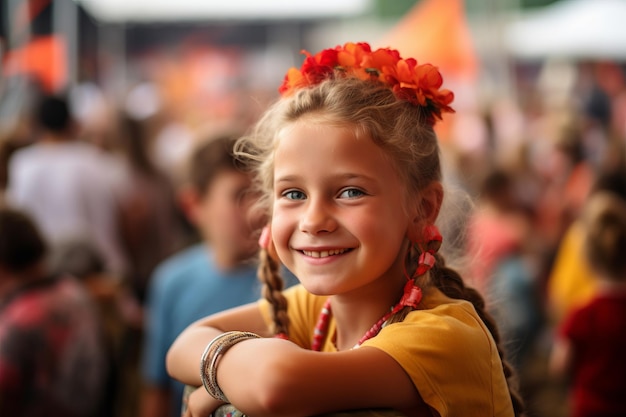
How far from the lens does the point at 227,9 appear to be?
21734 mm

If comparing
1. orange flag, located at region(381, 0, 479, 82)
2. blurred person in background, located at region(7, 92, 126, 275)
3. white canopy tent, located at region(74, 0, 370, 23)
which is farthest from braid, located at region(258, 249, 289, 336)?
white canopy tent, located at region(74, 0, 370, 23)

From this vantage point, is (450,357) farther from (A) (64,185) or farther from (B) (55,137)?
(B) (55,137)

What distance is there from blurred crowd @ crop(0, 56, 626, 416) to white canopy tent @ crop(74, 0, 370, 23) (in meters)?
11.1

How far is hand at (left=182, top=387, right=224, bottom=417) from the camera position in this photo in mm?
1727

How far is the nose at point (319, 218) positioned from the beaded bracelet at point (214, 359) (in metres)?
0.24

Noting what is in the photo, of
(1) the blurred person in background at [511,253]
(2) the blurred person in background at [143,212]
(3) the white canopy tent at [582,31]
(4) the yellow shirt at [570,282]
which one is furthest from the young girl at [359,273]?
(3) the white canopy tent at [582,31]

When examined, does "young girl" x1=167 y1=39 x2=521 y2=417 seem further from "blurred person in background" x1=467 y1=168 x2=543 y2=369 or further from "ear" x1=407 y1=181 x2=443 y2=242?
"blurred person in background" x1=467 y1=168 x2=543 y2=369

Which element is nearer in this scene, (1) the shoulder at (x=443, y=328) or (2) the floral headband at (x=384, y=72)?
(1) the shoulder at (x=443, y=328)

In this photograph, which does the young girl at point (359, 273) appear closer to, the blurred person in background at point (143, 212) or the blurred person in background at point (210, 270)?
the blurred person in background at point (210, 270)

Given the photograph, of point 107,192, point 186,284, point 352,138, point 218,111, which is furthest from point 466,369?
point 218,111

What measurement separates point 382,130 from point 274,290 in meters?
0.46

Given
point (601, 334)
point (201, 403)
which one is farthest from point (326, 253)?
point (601, 334)

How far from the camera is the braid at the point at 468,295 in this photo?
1883 millimetres

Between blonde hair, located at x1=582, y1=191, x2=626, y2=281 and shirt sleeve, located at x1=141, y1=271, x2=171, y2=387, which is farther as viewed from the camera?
blonde hair, located at x1=582, y1=191, x2=626, y2=281
